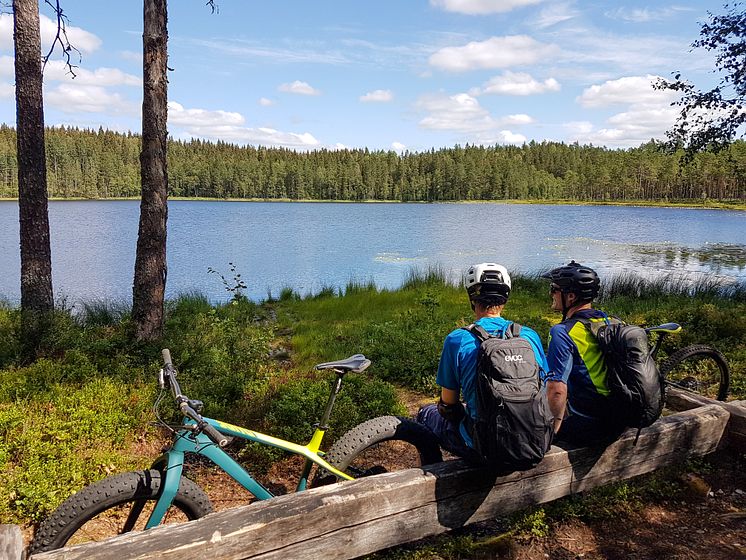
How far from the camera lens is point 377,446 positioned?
3949 mm

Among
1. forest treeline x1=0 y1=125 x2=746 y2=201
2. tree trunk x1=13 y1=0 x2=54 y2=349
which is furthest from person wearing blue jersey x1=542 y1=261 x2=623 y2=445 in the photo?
forest treeline x1=0 y1=125 x2=746 y2=201

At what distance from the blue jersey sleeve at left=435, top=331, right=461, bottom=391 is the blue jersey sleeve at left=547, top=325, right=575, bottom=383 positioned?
68 centimetres

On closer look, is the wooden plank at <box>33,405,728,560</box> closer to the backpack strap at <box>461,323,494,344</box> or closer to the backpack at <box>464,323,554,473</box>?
the backpack at <box>464,323,554,473</box>

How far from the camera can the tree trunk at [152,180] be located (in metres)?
7.05

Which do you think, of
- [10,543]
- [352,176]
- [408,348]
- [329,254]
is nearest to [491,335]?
[10,543]

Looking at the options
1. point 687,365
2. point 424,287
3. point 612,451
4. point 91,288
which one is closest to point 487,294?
point 612,451

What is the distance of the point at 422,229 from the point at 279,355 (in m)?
37.4

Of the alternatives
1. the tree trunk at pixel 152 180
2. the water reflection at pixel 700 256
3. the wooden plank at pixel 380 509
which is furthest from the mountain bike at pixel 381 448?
the water reflection at pixel 700 256

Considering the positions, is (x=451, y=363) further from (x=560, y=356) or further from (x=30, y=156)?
(x=30, y=156)

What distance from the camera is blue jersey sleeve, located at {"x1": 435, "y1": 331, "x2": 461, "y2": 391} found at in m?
3.28

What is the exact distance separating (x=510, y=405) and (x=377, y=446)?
4.66 feet

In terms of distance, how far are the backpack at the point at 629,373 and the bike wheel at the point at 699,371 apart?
86.2 inches

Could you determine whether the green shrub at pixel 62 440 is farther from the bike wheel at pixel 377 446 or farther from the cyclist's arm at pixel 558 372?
the cyclist's arm at pixel 558 372

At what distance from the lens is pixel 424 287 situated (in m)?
15.4
